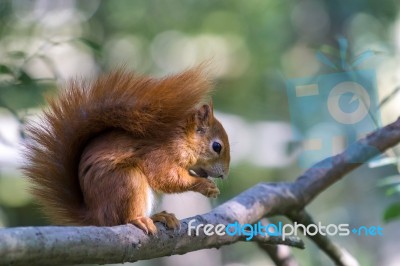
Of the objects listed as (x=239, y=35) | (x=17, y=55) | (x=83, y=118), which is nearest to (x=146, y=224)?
(x=83, y=118)

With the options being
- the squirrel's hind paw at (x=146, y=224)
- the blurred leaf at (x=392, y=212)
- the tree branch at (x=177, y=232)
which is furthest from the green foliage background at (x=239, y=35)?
the squirrel's hind paw at (x=146, y=224)

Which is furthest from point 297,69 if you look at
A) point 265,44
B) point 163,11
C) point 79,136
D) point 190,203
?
point 79,136

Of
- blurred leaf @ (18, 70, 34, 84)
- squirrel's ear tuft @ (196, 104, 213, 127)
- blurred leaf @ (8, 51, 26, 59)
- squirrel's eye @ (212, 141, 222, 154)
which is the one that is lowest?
squirrel's eye @ (212, 141, 222, 154)

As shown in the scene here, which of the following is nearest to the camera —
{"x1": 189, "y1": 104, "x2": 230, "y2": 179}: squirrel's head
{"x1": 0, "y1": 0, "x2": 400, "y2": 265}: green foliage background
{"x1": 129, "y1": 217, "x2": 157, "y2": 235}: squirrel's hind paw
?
{"x1": 129, "y1": 217, "x2": 157, "y2": 235}: squirrel's hind paw

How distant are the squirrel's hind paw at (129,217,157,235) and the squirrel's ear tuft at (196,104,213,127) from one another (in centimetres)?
58

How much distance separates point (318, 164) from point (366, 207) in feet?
13.7

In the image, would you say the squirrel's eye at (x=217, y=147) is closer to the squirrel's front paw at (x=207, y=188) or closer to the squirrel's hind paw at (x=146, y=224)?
the squirrel's front paw at (x=207, y=188)

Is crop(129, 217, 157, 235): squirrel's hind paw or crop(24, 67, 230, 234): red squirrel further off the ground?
crop(24, 67, 230, 234): red squirrel

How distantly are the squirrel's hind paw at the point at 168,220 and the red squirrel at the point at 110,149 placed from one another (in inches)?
0.7

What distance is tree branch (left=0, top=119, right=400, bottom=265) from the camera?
4.03ft

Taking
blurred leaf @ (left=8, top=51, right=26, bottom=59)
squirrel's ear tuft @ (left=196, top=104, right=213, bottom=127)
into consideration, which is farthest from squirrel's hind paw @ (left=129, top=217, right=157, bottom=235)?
blurred leaf @ (left=8, top=51, right=26, bottom=59)

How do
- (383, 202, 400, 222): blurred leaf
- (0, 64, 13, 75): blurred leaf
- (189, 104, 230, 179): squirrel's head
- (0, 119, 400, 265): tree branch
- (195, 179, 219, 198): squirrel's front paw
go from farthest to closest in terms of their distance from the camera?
(189, 104, 230, 179): squirrel's head
(0, 64, 13, 75): blurred leaf
(195, 179, 219, 198): squirrel's front paw
(383, 202, 400, 222): blurred leaf
(0, 119, 400, 265): tree branch

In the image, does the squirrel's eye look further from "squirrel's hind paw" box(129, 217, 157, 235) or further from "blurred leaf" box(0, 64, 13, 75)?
"blurred leaf" box(0, 64, 13, 75)

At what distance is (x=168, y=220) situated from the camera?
1801 millimetres
